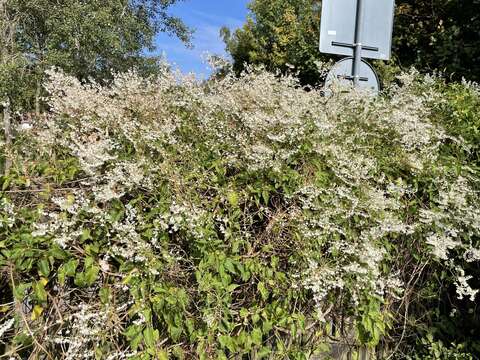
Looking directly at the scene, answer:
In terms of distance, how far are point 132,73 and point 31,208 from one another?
113cm

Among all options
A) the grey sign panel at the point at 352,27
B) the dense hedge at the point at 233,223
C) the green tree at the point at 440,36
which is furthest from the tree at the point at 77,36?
the dense hedge at the point at 233,223

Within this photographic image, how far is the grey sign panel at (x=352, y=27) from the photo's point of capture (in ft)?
11.6

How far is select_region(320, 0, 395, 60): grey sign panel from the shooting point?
3533mm

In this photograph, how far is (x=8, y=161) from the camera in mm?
1939

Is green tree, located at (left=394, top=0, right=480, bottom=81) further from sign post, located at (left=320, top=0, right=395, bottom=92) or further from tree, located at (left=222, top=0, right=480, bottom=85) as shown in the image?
sign post, located at (left=320, top=0, right=395, bottom=92)

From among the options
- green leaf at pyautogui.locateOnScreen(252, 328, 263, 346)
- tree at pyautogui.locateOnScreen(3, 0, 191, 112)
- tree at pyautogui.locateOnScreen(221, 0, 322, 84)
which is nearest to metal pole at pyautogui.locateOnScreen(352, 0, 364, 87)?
green leaf at pyautogui.locateOnScreen(252, 328, 263, 346)

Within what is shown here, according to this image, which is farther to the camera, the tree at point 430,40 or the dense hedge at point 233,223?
the tree at point 430,40

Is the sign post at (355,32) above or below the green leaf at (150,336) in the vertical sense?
above

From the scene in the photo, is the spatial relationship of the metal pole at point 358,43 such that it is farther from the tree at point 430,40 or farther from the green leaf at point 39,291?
the green leaf at point 39,291

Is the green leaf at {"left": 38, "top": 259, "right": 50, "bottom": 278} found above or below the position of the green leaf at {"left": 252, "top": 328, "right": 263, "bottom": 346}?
above

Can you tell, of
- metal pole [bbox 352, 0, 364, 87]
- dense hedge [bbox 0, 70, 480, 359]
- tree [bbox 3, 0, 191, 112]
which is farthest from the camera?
tree [bbox 3, 0, 191, 112]

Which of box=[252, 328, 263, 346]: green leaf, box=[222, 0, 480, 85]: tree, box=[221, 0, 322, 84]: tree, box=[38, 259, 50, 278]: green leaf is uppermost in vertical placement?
box=[221, 0, 322, 84]: tree

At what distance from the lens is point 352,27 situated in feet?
11.8

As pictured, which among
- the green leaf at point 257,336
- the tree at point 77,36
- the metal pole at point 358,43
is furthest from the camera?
the tree at point 77,36
